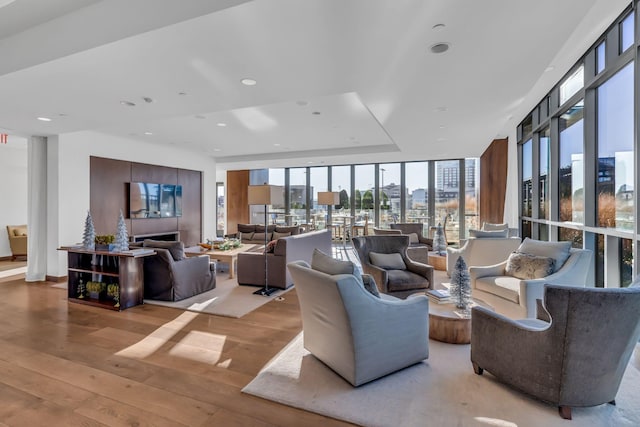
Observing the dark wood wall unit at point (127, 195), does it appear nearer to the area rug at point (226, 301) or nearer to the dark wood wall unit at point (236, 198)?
the dark wood wall unit at point (236, 198)

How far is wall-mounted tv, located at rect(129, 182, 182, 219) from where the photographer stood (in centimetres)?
708

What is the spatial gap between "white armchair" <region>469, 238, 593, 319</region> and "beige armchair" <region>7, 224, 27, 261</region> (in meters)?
9.77

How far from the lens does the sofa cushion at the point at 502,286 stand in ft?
11.2

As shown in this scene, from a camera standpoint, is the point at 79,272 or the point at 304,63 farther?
the point at 79,272

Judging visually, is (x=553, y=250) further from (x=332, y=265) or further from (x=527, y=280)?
(x=332, y=265)

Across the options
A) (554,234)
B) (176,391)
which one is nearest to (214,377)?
(176,391)

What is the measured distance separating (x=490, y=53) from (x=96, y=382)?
13.7ft

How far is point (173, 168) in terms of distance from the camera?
27.1 feet

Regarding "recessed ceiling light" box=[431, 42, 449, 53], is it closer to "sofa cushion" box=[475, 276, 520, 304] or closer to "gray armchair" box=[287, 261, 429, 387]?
"gray armchair" box=[287, 261, 429, 387]

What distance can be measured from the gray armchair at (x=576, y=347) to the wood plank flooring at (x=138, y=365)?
4.29 feet

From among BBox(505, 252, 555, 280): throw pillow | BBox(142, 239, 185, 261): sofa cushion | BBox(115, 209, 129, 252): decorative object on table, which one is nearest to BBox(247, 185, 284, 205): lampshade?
BBox(142, 239, 185, 261): sofa cushion

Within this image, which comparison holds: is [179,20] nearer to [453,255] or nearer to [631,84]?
[631,84]

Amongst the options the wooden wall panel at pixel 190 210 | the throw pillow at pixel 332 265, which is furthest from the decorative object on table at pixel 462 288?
the wooden wall panel at pixel 190 210

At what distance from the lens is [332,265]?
263cm
